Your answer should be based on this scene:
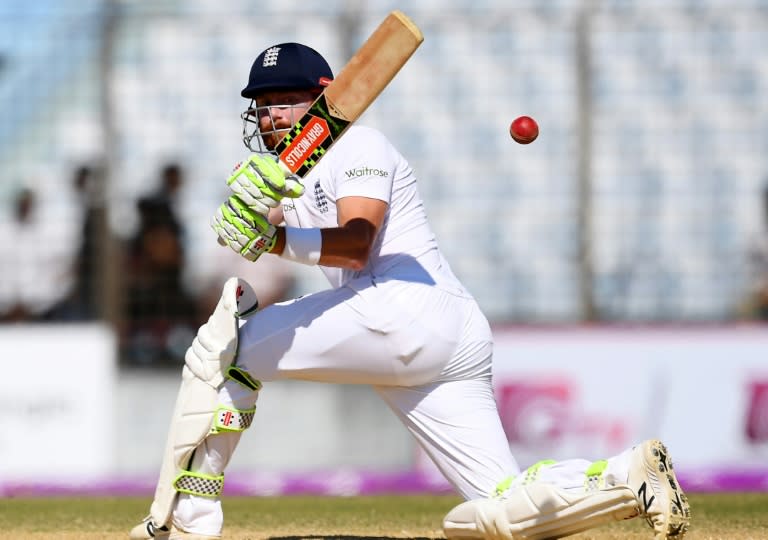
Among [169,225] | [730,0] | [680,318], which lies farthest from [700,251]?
[169,225]

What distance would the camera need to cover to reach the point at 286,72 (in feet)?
14.1

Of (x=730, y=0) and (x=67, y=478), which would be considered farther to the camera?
(x=730, y=0)

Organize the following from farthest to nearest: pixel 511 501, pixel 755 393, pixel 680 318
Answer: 1. pixel 680 318
2. pixel 755 393
3. pixel 511 501

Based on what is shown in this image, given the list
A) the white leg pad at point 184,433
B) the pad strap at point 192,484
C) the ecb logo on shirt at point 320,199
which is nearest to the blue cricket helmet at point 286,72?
the ecb logo on shirt at point 320,199

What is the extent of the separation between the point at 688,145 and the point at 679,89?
0.38m

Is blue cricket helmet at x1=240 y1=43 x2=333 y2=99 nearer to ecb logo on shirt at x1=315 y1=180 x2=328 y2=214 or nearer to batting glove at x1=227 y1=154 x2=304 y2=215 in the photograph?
ecb logo on shirt at x1=315 y1=180 x2=328 y2=214

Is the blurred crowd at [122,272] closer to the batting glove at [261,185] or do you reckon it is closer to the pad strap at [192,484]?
the pad strap at [192,484]

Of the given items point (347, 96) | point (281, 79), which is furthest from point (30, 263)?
point (347, 96)

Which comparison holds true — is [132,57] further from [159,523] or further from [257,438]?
[159,523]

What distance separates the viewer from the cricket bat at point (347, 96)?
405cm

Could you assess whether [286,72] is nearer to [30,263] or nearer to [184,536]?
[184,536]

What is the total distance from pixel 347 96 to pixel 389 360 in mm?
756

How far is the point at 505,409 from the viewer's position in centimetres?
828

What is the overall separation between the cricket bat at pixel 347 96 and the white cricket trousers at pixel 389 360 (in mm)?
410
